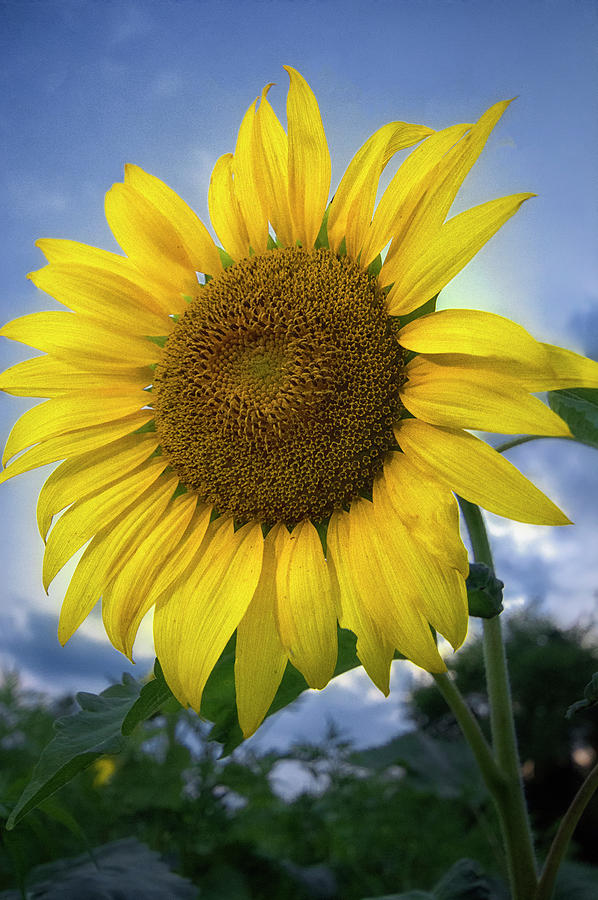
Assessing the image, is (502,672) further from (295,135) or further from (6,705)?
(6,705)

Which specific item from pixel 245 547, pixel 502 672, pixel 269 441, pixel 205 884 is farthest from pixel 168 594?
pixel 205 884

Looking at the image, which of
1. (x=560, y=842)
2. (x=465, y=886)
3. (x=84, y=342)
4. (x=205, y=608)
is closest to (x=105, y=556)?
(x=205, y=608)

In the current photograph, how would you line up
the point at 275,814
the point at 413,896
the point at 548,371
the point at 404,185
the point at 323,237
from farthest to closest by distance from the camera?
the point at 275,814 < the point at 413,896 < the point at 323,237 < the point at 404,185 < the point at 548,371

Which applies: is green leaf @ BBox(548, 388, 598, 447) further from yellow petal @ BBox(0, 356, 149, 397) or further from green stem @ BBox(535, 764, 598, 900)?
yellow petal @ BBox(0, 356, 149, 397)

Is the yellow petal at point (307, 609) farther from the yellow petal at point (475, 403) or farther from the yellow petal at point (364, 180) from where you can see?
Answer: the yellow petal at point (364, 180)

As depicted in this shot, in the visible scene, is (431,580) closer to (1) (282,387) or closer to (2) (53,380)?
(1) (282,387)


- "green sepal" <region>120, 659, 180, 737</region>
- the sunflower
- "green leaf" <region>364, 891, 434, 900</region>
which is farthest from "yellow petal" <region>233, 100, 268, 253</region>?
"green leaf" <region>364, 891, 434, 900</region>

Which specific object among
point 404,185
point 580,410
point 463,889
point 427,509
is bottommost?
point 463,889
